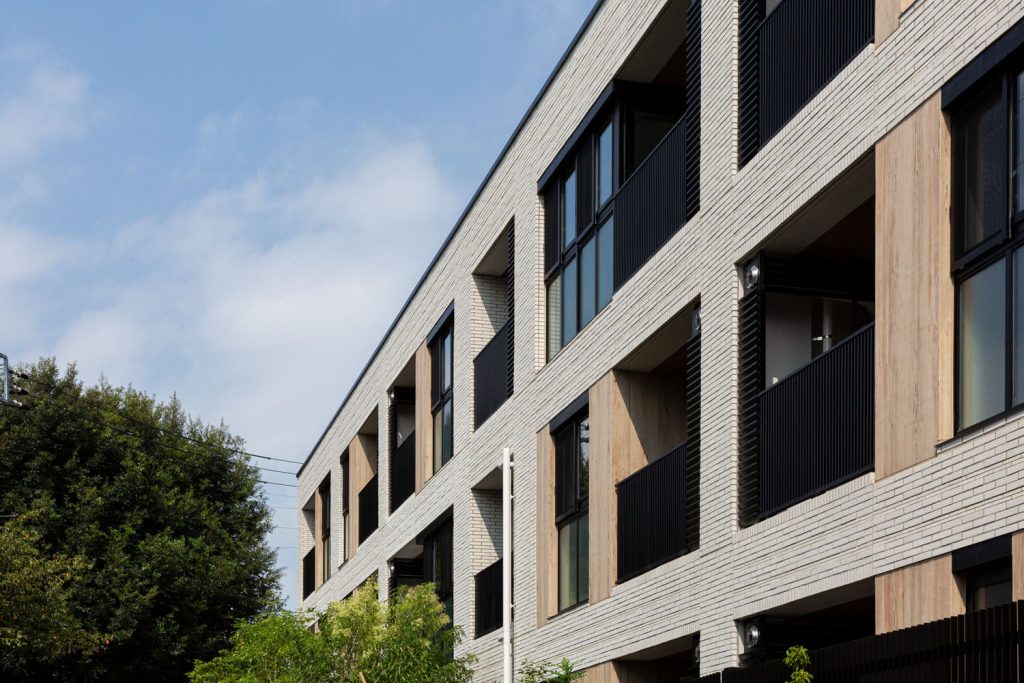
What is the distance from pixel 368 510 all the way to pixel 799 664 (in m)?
22.8

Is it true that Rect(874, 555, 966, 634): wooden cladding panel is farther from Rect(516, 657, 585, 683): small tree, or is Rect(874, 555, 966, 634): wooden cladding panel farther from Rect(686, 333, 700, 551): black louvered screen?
Rect(516, 657, 585, 683): small tree

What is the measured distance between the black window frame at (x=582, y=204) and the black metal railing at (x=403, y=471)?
8.54 meters

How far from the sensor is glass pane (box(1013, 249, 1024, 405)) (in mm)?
10891

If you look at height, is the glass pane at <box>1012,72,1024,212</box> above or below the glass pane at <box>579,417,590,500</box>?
above

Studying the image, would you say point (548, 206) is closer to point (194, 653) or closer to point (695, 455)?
point (695, 455)

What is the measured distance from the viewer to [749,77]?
1588 centimetres

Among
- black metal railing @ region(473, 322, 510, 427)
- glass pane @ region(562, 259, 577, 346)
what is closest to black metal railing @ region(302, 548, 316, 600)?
black metal railing @ region(473, 322, 510, 427)

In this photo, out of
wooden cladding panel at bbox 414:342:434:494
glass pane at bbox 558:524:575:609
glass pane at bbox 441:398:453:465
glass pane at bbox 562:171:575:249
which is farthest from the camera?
wooden cladding panel at bbox 414:342:434:494

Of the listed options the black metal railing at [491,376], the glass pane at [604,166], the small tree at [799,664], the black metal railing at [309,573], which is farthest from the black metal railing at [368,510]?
the small tree at [799,664]

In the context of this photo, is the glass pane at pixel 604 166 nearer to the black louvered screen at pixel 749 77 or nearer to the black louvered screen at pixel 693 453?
the black louvered screen at pixel 693 453

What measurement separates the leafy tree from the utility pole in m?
0.26

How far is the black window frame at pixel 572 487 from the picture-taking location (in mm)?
20422

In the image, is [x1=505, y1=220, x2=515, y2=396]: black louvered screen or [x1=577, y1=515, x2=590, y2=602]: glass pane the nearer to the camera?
[x1=577, y1=515, x2=590, y2=602]: glass pane

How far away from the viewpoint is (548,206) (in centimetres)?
2281
